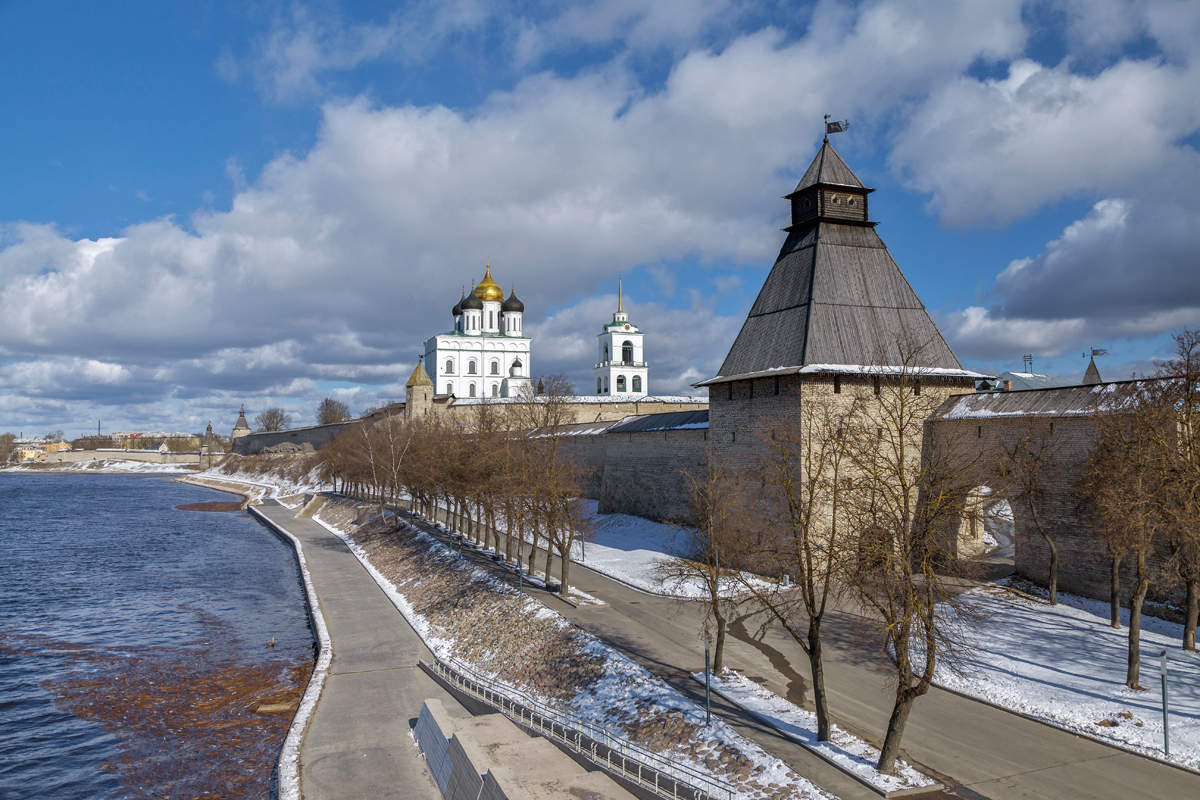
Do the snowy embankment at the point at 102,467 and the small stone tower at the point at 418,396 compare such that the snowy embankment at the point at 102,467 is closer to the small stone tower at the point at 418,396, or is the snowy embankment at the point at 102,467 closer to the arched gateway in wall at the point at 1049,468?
the small stone tower at the point at 418,396

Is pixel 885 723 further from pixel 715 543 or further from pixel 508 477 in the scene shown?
pixel 508 477

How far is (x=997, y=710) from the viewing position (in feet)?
36.8

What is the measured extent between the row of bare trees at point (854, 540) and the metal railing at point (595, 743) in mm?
2083

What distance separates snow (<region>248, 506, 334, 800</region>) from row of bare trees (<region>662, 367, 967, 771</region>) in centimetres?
656

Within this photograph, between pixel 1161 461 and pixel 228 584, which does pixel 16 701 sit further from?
pixel 1161 461

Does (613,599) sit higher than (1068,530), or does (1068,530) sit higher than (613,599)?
(1068,530)

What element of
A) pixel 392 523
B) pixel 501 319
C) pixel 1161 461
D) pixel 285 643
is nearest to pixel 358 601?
pixel 285 643

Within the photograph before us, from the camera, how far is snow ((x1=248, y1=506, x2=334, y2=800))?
35.1ft

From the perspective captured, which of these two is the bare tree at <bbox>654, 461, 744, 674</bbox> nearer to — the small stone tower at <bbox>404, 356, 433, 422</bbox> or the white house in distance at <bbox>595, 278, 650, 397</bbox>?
the small stone tower at <bbox>404, 356, 433, 422</bbox>

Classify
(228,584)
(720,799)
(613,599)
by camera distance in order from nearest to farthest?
(720,799), (613,599), (228,584)

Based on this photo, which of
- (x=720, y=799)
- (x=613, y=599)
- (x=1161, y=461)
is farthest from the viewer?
(x=613, y=599)

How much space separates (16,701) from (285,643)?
544cm

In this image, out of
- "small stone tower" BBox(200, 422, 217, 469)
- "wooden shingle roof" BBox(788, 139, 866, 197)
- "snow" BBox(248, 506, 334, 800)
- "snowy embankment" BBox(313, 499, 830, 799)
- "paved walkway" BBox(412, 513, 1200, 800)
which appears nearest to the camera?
"paved walkway" BBox(412, 513, 1200, 800)

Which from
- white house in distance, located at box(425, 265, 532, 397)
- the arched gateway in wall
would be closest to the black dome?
white house in distance, located at box(425, 265, 532, 397)
